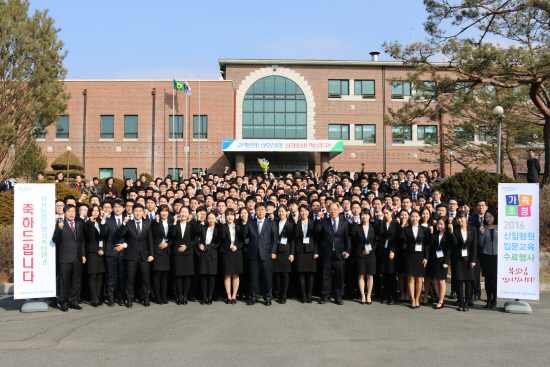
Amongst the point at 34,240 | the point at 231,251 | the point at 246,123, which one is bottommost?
the point at 231,251

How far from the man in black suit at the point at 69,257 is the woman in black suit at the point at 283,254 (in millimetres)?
3528

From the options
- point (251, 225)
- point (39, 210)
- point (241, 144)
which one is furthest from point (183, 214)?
point (241, 144)

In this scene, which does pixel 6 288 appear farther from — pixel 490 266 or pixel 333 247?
pixel 490 266

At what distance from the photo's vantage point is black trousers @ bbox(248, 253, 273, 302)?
8438 mm

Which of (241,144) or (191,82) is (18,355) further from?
(191,82)

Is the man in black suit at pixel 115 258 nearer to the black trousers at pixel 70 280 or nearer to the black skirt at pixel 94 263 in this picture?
the black skirt at pixel 94 263

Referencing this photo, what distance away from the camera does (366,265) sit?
8555 millimetres

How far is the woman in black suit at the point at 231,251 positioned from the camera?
8516mm

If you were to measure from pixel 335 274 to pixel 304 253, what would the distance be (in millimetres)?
704

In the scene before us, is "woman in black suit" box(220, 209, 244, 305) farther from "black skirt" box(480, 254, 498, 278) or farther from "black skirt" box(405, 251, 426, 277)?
"black skirt" box(480, 254, 498, 278)

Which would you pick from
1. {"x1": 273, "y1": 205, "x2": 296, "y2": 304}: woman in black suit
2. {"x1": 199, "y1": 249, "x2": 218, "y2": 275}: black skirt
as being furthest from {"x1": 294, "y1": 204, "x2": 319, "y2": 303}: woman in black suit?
{"x1": 199, "y1": 249, "x2": 218, "y2": 275}: black skirt

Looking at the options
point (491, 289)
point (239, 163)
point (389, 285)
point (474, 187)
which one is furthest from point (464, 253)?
point (239, 163)

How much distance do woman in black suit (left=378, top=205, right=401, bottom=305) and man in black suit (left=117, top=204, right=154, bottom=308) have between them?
4305 millimetres

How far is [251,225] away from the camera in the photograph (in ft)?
28.2
